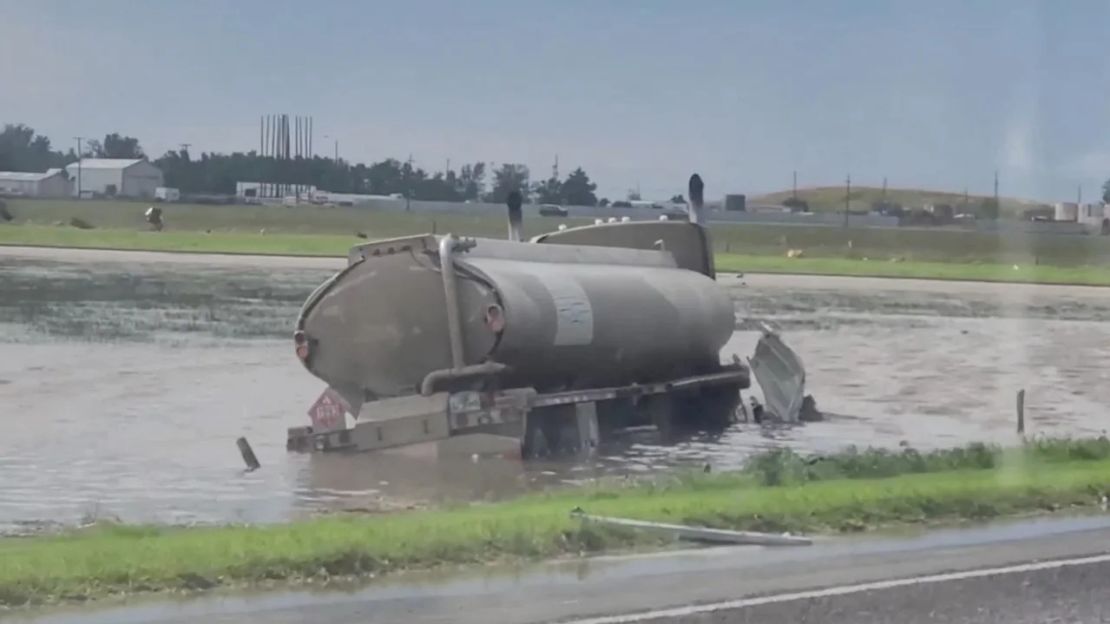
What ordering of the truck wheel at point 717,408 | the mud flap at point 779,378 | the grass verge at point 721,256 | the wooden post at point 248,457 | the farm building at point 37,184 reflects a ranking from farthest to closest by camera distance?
the farm building at point 37,184 → the grass verge at point 721,256 → the mud flap at point 779,378 → the truck wheel at point 717,408 → the wooden post at point 248,457

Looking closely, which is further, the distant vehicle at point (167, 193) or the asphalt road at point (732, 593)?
the distant vehicle at point (167, 193)

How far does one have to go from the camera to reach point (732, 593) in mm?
11305

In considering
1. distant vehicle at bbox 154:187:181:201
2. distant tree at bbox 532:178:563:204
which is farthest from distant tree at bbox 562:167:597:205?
distant vehicle at bbox 154:187:181:201

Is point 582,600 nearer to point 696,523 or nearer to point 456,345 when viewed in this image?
point 696,523

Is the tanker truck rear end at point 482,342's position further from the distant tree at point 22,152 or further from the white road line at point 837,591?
the distant tree at point 22,152

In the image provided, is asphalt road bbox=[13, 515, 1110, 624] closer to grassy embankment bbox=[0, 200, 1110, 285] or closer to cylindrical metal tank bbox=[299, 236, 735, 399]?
cylindrical metal tank bbox=[299, 236, 735, 399]

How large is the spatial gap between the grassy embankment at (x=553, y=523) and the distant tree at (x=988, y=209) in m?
16.5

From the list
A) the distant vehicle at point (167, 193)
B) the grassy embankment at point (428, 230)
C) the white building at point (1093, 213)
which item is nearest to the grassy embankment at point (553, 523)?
the white building at point (1093, 213)

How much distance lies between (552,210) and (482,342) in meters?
26.7

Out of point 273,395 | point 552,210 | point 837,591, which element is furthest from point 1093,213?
point 837,591

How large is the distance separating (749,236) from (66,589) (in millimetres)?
78632

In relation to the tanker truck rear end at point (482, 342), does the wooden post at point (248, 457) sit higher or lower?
lower

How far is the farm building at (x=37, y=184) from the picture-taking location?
90500mm

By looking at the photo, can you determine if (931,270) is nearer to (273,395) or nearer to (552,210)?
(552,210)
